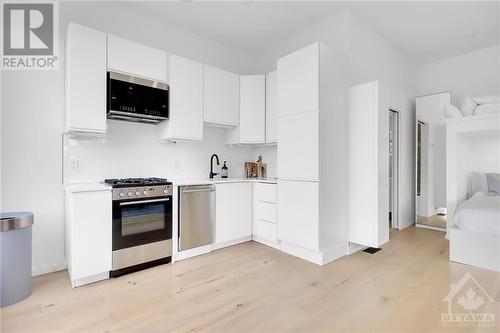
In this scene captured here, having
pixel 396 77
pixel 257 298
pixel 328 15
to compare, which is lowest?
pixel 257 298

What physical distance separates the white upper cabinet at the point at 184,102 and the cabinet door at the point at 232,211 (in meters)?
0.80

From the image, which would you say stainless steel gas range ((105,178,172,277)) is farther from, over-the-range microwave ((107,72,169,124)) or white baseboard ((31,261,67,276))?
over-the-range microwave ((107,72,169,124))

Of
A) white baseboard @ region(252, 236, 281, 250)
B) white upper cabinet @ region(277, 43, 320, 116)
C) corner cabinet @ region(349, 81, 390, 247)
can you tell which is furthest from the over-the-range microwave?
corner cabinet @ region(349, 81, 390, 247)

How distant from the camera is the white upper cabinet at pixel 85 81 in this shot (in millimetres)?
2410

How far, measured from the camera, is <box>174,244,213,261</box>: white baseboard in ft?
9.43

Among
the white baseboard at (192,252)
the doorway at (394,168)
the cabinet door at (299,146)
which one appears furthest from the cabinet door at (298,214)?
the doorway at (394,168)

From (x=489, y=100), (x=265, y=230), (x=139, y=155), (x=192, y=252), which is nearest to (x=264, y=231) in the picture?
(x=265, y=230)

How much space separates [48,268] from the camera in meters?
2.55

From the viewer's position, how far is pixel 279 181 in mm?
3150

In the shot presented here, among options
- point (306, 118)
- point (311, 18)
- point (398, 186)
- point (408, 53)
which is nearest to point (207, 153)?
point (306, 118)

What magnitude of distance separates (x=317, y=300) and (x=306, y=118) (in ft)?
5.92

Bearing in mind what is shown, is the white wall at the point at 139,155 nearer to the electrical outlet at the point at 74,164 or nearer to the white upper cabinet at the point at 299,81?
the electrical outlet at the point at 74,164

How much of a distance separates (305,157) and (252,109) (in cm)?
130

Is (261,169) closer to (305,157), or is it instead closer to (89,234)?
(305,157)
